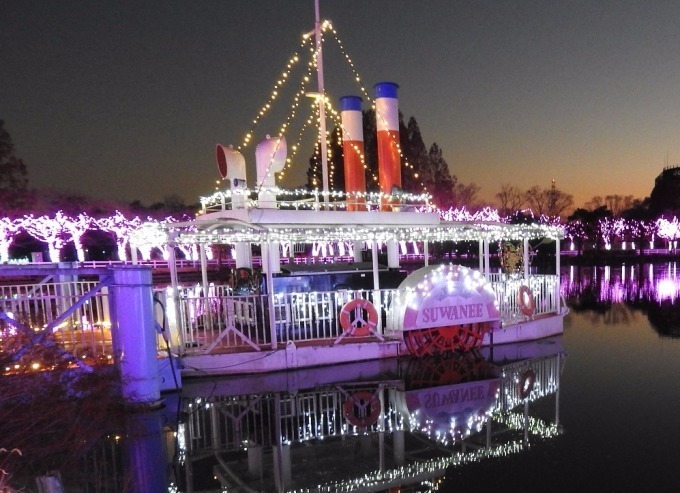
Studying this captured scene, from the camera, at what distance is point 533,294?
460 inches

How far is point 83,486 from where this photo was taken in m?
4.74

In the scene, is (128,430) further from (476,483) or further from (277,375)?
(476,483)

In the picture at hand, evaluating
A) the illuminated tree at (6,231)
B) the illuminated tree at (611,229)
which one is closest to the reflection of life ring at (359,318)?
the illuminated tree at (6,231)

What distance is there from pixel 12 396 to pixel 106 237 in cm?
4738

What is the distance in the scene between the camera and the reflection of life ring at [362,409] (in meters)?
6.47

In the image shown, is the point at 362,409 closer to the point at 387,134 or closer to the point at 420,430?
the point at 420,430

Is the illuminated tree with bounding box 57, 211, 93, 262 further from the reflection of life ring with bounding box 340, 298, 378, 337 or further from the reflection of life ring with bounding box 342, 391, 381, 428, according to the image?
the reflection of life ring with bounding box 342, 391, 381, 428

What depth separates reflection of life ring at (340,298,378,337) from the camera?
926 cm

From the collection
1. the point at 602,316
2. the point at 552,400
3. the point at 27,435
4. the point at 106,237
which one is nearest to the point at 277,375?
the point at 27,435

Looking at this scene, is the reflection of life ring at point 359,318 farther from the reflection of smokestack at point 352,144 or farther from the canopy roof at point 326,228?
the reflection of smokestack at point 352,144

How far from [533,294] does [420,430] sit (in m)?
6.80

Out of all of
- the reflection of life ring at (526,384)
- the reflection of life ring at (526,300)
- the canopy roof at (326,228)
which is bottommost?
the reflection of life ring at (526,384)

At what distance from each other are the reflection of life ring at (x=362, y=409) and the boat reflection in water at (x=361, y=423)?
2 centimetres

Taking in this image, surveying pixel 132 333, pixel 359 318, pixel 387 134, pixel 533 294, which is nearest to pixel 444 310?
pixel 359 318
